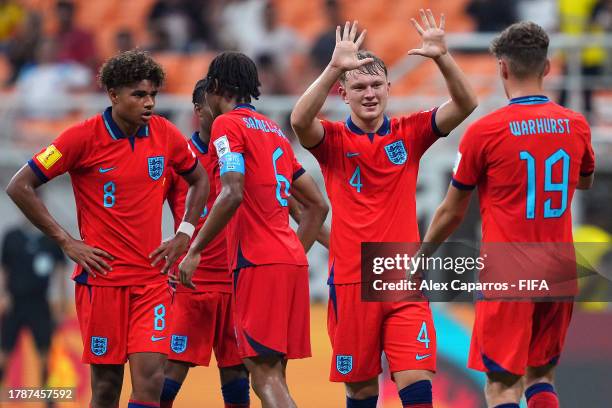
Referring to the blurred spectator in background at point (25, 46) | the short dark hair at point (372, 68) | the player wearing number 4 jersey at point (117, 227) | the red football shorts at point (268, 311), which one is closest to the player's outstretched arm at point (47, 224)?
the player wearing number 4 jersey at point (117, 227)

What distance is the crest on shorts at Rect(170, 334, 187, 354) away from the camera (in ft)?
25.4

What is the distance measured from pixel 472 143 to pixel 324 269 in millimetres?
8392

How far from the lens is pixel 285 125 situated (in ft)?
46.6

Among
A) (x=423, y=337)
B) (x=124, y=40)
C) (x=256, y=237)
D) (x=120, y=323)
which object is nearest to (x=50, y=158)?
(x=120, y=323)

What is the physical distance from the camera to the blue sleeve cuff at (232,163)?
6484 millimetres

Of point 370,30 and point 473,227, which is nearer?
point 473,227

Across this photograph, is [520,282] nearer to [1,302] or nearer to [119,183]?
[119,183]

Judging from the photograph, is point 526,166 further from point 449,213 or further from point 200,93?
point 200,93

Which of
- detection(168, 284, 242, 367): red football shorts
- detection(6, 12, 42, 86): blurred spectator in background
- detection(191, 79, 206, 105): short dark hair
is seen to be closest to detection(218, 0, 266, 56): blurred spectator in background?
detection(6, 12, 42, 86): blurred spectator in background

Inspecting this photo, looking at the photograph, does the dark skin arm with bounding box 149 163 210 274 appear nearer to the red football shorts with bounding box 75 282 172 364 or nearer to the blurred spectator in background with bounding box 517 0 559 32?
the red football shorts with bounding box 75 282 172 364

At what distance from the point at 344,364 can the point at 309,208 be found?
105 centimetres

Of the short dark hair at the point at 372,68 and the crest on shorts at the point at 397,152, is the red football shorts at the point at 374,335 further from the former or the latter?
the short dark hair at the point at 372,68

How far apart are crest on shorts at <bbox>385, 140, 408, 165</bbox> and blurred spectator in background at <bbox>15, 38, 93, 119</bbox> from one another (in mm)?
8565

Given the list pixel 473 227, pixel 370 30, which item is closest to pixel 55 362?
pixel 473 227
